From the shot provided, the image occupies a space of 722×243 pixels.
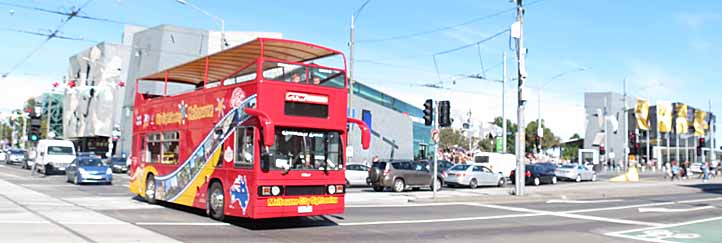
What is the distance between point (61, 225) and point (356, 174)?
63.0 feet

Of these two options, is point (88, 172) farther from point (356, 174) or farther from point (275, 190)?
point (275, 190)

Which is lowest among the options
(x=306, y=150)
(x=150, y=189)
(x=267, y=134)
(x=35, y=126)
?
(x=150, y=189)

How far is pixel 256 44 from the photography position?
13.2 meters

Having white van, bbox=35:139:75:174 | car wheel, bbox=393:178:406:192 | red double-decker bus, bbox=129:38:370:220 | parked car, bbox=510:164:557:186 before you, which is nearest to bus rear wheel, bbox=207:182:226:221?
red double-decker bus, bbox=129:38:370:220

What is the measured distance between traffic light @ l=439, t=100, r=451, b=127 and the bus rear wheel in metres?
10.2

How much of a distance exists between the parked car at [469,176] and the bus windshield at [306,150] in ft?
59.1

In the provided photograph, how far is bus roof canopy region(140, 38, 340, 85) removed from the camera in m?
13.4

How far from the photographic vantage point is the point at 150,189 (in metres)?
17.9

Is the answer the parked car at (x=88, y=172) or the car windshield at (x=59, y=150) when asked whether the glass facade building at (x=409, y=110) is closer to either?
the car windshield at (x=59, y=150)

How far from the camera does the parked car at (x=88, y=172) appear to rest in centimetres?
2819

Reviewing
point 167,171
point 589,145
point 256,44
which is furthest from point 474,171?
point 589,145

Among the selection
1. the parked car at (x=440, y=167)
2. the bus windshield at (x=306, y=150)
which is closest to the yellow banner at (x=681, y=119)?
the parked car at (x=440, y=167)

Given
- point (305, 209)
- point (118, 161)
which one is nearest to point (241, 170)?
point (305, 209)

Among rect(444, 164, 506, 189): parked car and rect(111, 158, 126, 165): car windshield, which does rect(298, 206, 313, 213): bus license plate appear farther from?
rect(111, 158, 126, 165): car windshield
